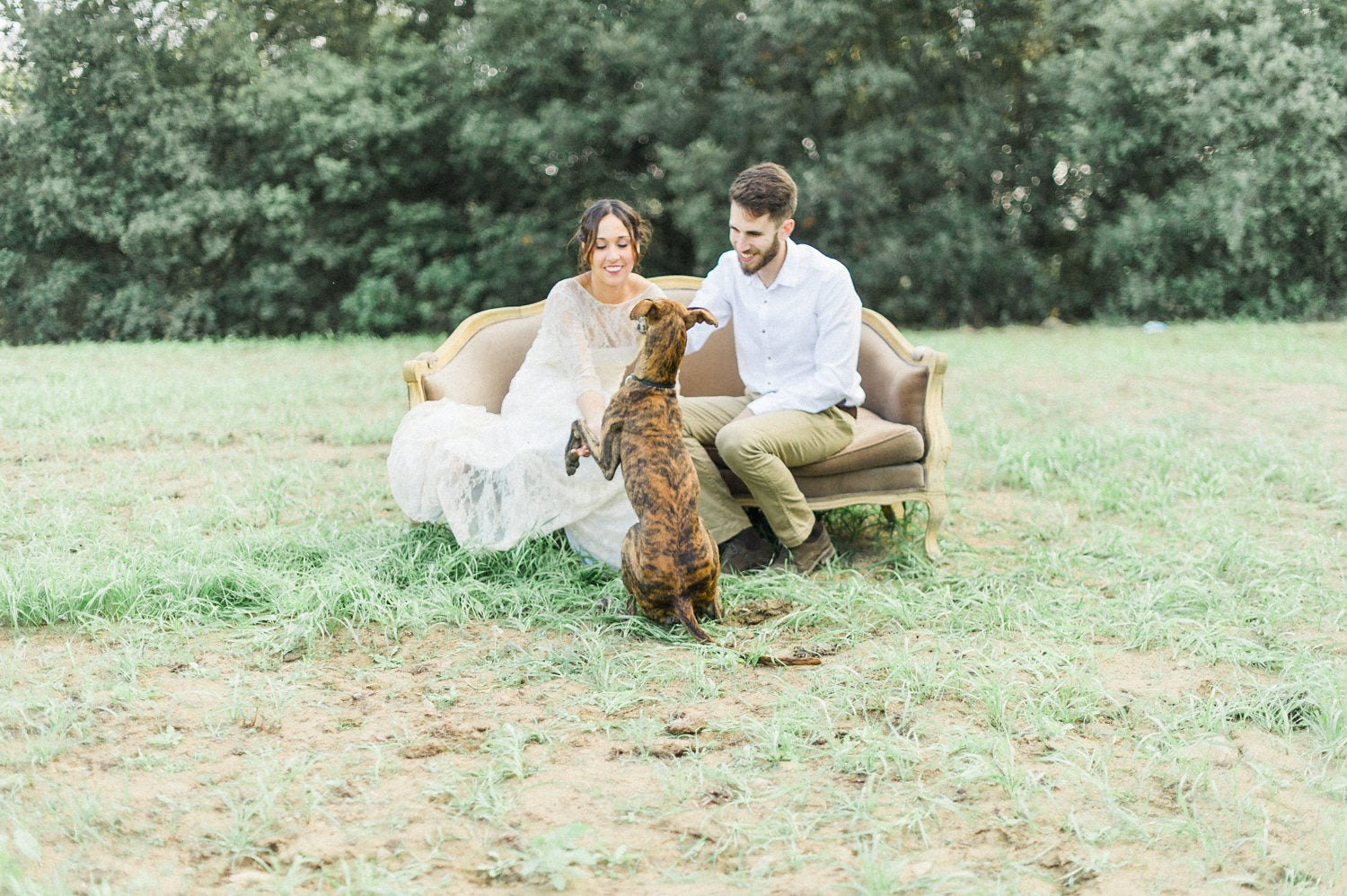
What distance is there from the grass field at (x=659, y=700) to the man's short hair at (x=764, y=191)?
4.77ft

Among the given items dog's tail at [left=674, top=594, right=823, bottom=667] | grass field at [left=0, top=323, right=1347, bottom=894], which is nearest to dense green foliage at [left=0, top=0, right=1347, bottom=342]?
grass field at [left=0, top=323, right=1347, bottom=894]

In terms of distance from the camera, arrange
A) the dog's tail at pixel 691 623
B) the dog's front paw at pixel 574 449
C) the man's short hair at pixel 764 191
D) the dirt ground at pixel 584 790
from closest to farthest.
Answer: the dirt ground at pixel 584 790, the dog's tail at pixel 691 623, the dog's front paw at pixel 574 449, the man's short hair at pixel 764 191

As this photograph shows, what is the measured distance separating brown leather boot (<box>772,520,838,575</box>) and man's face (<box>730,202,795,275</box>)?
43.1 inches

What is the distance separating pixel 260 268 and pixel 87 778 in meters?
13.2

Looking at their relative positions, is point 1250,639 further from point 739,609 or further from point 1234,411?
point 1234,411

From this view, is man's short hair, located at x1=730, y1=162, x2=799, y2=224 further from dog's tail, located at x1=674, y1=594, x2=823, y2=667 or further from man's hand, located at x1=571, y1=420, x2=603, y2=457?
dog's tail, located at x1=674, y1=594, x2=823, y2=667

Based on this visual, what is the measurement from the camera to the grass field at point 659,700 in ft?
7.59

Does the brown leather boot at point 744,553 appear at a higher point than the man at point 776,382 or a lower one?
lower

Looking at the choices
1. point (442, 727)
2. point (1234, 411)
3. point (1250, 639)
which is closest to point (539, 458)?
point (442, 727)

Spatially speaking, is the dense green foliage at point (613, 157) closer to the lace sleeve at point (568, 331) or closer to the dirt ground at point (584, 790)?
the lace sleeve at point (568, 331)

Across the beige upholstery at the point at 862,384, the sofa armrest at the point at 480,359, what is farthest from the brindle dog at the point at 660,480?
the sofa armrest at the point at 480,359

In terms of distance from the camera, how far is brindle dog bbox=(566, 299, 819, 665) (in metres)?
3.49

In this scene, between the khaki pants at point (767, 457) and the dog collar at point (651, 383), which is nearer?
the dog collar at point (651, 383)

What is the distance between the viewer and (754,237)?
13.8ft
